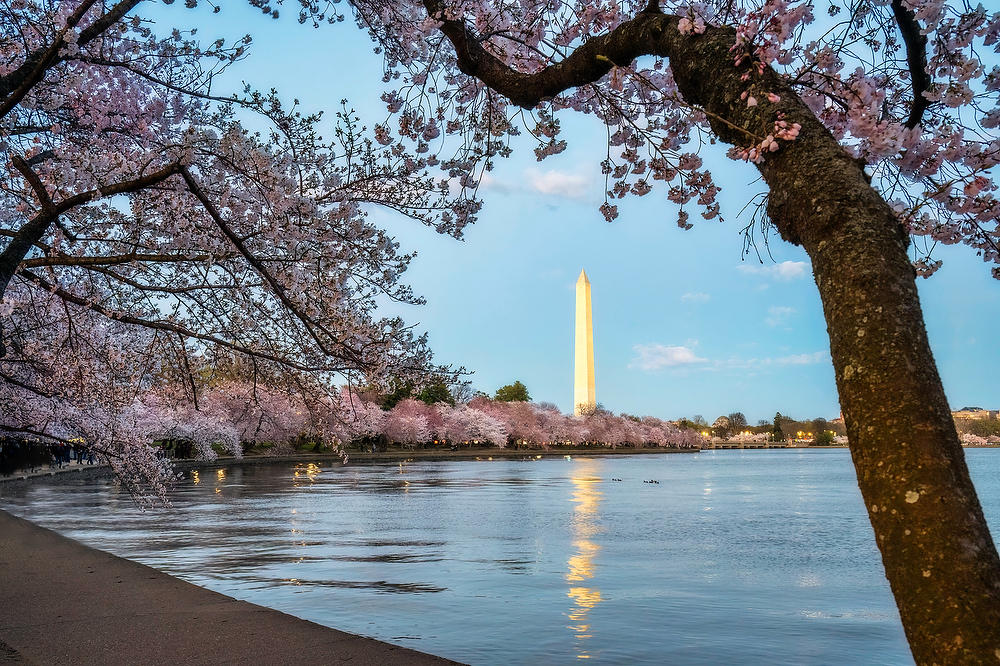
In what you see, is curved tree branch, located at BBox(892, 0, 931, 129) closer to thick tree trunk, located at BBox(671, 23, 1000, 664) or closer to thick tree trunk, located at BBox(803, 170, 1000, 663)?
thick tree trunk, located at BBox(671, 23, 1000, 664)

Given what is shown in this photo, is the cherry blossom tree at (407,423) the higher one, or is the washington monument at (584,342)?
the washington monument at (584,342)

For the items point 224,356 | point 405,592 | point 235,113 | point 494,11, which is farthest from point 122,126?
point 405,592

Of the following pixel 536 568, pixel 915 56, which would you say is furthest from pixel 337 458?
pixel 915 56

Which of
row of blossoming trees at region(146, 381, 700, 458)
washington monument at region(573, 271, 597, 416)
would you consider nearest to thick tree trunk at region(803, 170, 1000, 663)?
row of blossoming trees at region(146, 381, 700, 458)

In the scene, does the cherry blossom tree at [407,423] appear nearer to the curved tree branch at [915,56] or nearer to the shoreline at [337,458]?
the shoreline at [337,458]

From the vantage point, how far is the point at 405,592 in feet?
44.6

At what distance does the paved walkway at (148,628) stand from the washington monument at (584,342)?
3386 inches

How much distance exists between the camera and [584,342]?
96.3 m

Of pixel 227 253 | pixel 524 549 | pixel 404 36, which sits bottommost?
pixel 524 549

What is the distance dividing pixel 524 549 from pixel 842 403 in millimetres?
17921

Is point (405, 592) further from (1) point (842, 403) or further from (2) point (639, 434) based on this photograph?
(2) point (639, 434)

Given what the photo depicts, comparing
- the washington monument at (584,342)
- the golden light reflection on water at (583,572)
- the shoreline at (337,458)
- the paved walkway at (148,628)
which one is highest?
the washington monument at (584,342)

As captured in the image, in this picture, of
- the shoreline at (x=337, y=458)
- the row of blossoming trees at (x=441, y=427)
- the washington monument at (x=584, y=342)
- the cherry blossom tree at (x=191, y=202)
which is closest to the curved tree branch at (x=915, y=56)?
the cherry blossom tree at (x=191, y=202)

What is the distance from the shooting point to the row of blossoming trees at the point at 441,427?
5788 cm
